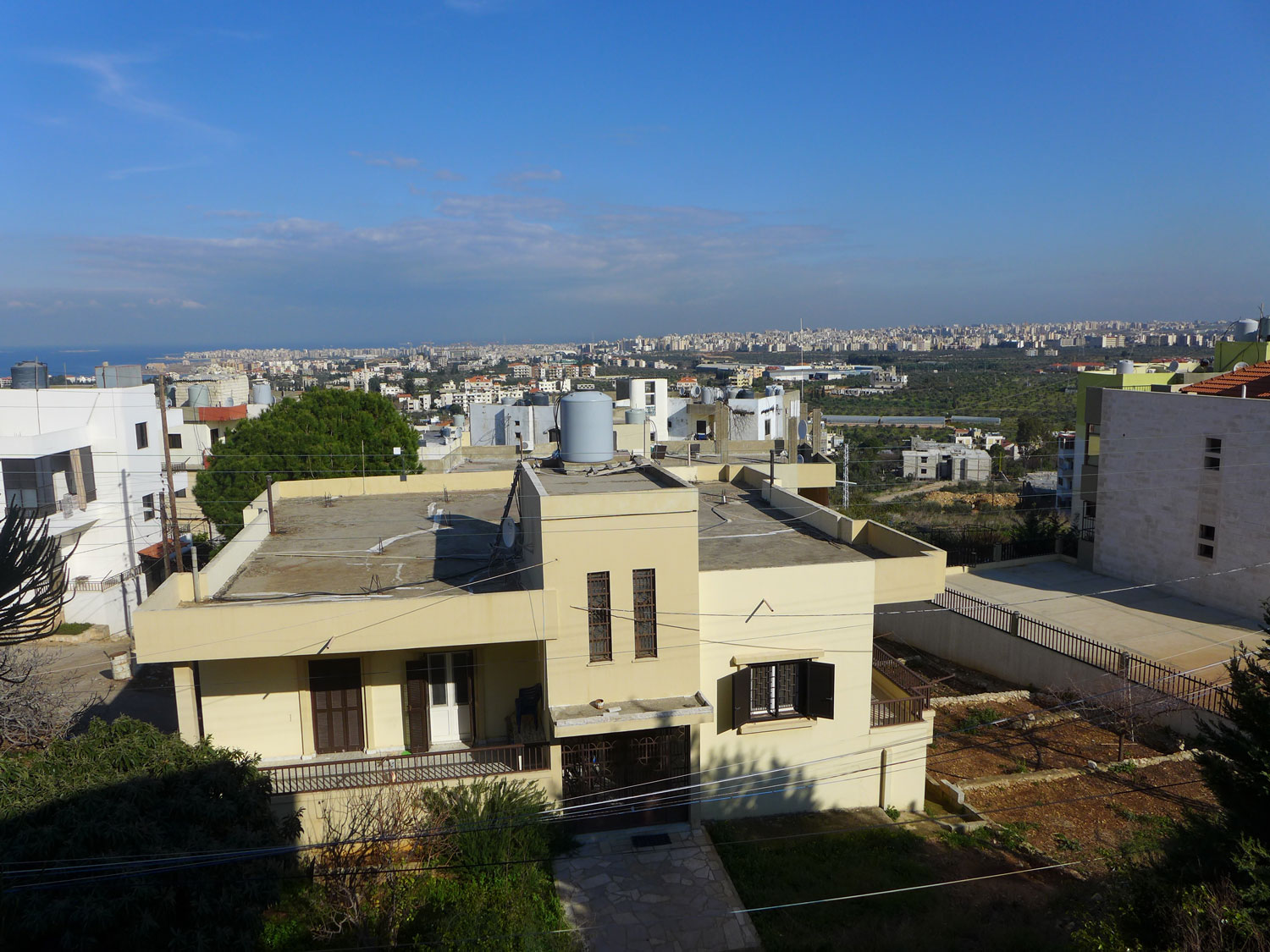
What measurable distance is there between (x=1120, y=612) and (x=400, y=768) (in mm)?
19674

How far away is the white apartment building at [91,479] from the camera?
91.2 ft

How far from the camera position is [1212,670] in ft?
60.6

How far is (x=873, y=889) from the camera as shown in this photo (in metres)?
11.6

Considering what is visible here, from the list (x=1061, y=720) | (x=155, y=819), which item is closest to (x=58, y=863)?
(x=155, y=819)

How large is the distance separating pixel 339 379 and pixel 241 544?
171m

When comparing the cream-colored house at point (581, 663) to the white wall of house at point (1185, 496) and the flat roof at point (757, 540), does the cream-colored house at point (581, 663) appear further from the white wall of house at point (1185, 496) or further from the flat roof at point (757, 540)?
the white wall of house at point (1185, 496)

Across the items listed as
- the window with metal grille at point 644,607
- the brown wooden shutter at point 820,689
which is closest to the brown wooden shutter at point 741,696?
the brown wooden shutter at point 820,689

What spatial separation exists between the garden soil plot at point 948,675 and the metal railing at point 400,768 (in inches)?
486

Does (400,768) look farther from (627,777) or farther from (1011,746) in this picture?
(1011,746)

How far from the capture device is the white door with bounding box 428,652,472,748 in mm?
13461

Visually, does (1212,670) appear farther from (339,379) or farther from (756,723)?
(339,379)

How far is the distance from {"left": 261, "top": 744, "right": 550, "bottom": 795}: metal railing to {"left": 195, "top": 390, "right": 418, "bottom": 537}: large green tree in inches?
775

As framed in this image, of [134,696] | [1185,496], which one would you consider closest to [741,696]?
[134,696]

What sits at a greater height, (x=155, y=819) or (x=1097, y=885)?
(x=155, y=819)
